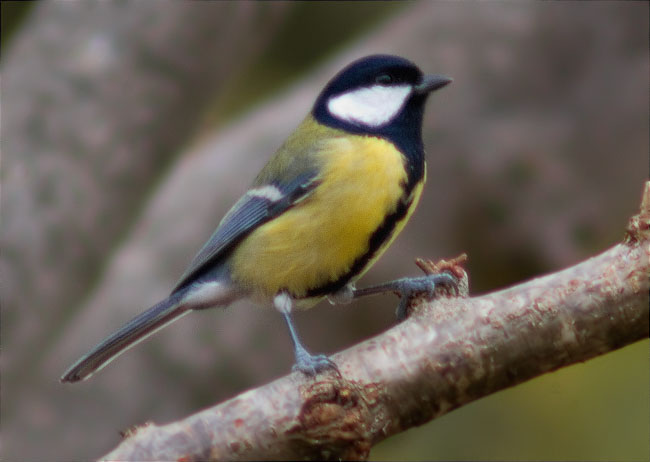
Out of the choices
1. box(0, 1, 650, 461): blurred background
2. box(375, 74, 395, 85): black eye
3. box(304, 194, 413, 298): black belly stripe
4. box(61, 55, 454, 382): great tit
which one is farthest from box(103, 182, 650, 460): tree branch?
box(0, 1, 650, 461): blurred background

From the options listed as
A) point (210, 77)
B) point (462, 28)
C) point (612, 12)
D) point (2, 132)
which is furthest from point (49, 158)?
point (612, 12)

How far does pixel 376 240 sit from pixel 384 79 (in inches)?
13.2

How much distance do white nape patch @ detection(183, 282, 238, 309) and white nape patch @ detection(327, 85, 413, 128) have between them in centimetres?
37

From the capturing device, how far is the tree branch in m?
0.93

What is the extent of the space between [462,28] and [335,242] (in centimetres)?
125

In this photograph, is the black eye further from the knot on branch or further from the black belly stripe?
the knot on branch

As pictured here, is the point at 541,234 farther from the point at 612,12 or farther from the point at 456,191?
the point at 612,12

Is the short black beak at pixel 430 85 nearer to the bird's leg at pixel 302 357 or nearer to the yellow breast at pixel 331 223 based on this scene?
the yellow breast at pixel 331 223

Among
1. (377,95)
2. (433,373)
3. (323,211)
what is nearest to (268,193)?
(323,211)

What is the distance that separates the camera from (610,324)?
938 mm

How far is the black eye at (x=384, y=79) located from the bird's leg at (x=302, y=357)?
426mm

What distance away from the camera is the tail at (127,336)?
4.34ft

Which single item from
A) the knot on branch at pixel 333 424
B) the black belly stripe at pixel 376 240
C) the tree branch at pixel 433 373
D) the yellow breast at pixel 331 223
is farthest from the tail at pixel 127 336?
the knot on branch at pixel 333 424

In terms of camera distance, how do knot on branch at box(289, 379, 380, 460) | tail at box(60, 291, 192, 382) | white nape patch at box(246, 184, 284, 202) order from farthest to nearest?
white nape patch at box(246, 184, 284, 202) < tail at box(60, 291, 192, 382) < knot on branch at box(289, 379, 380, 460)
